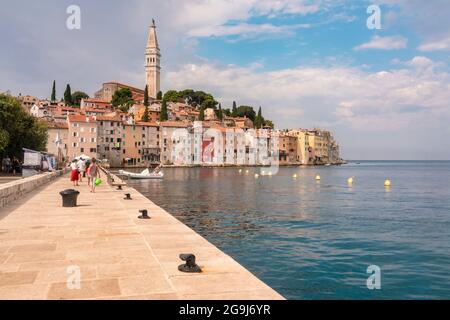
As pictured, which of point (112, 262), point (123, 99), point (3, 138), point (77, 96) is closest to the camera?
point (112, 262)

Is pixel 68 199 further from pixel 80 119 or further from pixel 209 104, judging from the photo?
pixel 209 104

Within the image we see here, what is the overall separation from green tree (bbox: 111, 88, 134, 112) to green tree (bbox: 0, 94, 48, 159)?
4592 inches

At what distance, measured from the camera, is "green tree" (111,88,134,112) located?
17688 cm

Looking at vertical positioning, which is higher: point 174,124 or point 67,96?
point 67,96

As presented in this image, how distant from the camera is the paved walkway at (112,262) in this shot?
604cm

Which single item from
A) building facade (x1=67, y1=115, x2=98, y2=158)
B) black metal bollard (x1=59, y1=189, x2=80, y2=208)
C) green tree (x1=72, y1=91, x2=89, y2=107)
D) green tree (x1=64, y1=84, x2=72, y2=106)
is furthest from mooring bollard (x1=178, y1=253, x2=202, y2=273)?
green tree (x1=72, y1=91, x2=89, y2=107)

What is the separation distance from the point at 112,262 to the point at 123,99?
183346mm

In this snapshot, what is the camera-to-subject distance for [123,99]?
183750mm

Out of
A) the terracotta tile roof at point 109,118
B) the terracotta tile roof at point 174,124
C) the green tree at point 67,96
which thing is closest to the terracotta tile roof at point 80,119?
the terracotta tile roof at point 109,118

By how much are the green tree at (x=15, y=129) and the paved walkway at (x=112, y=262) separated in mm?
42096

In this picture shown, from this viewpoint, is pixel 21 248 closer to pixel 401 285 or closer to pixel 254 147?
pixel 401 285

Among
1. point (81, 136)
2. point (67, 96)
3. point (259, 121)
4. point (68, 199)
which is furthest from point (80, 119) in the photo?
point (68, 199)

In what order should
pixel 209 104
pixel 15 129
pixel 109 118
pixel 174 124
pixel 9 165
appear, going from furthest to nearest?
pixel 209 104, pixel 174 124, pixel 109 118, pixel 9 165, pixel 15 129

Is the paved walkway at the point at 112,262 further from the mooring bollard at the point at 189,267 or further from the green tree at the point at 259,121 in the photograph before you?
the green tree at the point at 259,121
